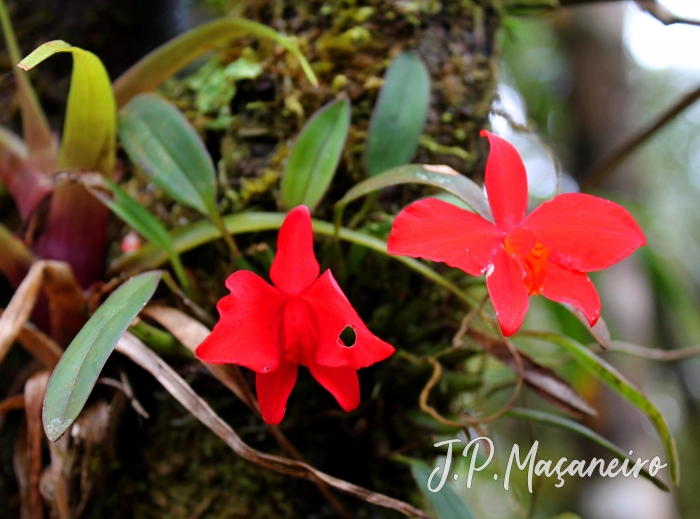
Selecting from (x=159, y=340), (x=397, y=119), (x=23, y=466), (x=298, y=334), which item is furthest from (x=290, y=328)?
(x=23, y=466)

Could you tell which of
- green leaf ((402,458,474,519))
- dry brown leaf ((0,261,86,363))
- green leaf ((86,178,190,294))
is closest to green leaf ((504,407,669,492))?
green leaf ((402,458,474,519))

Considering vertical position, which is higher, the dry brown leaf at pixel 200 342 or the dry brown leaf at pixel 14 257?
the dry brown leaf at pixel 14 257

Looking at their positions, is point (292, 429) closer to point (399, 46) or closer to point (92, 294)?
point (92, 294)

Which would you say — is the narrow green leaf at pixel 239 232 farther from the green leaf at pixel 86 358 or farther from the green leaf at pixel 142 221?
the green leaf at pixel 86 358

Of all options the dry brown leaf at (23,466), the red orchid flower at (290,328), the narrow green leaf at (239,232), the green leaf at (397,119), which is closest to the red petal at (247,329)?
the red orchid flower at (290,328)

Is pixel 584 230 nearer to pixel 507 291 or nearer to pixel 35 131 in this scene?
pixel 507 291

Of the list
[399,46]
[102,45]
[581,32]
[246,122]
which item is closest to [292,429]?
[246,122]
